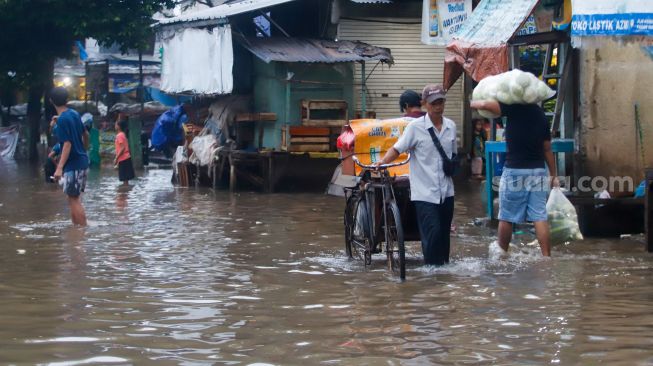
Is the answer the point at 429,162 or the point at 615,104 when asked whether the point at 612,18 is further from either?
the point at 429,162

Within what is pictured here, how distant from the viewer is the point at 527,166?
8.77 meters

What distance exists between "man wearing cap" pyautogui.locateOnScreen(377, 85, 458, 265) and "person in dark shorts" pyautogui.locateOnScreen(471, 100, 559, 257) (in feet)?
1.53

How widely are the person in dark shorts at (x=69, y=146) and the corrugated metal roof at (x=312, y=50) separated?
22.1 feet

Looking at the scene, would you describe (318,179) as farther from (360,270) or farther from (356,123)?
(360,270)

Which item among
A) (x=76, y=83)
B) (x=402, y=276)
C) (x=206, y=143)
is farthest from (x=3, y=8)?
(x=402, y=276)

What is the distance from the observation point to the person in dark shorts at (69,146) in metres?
11.5

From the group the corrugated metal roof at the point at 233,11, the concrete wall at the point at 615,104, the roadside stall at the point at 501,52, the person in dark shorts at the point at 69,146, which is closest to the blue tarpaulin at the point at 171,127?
the corrugated metal roof at the point at 233,11

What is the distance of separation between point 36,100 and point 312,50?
1466cm

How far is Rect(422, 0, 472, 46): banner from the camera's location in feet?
46.7

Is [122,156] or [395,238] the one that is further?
[122,156]

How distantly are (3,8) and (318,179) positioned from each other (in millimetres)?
11133

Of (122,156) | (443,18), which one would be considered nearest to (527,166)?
(443,18)

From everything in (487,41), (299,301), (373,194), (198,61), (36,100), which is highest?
(198,61)

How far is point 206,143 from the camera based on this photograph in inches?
782
